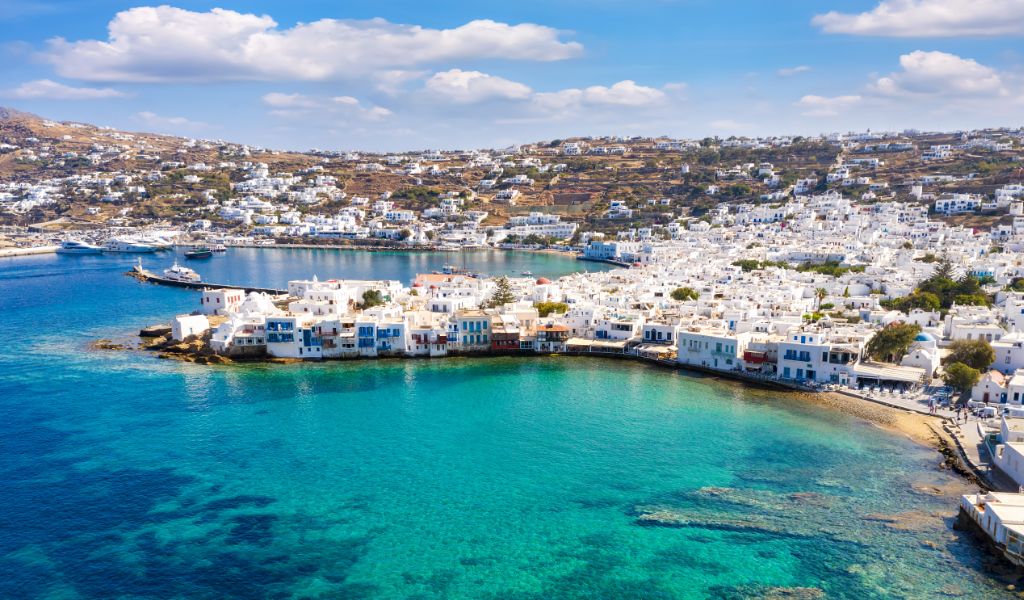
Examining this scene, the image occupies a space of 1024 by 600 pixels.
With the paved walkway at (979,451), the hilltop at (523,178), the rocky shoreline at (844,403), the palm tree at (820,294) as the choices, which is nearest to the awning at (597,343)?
the rocky shoreline at (844,403)

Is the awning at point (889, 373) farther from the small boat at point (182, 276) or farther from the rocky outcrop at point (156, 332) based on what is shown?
the small boat at point (182, 276)

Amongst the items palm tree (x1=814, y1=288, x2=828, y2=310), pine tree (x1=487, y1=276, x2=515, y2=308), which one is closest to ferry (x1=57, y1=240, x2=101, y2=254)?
pine tree (x1=487, y1=276, x2=515, y2=308)

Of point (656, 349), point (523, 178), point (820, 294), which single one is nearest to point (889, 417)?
point (656, 349)

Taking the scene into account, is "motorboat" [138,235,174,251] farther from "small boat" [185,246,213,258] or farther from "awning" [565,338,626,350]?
"awning" [565,338,626,350]

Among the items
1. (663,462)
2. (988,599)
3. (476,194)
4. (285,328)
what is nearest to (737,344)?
(663,462)

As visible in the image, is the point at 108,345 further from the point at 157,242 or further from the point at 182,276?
the point at 157,242
